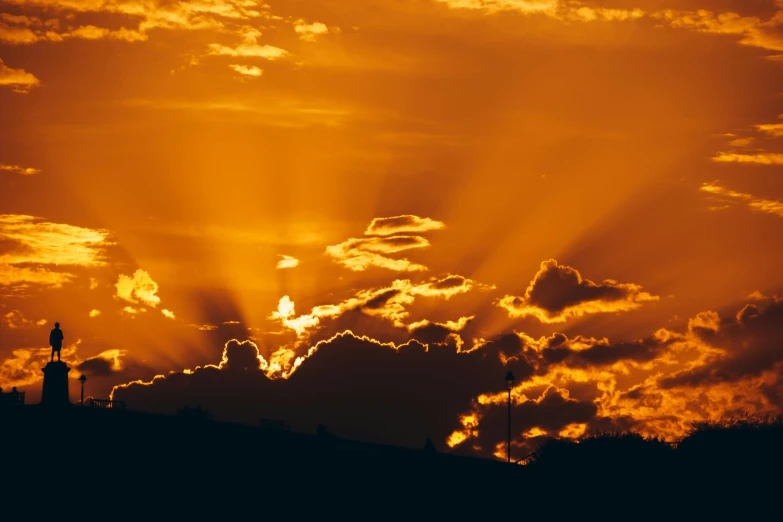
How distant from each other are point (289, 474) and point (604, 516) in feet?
71.9

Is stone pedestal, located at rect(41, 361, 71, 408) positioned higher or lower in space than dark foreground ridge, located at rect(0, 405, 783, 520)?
higher

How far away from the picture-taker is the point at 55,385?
75.6m

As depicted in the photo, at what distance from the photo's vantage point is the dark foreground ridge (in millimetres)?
73312

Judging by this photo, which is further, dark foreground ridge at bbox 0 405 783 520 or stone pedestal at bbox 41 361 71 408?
stone pedestal at bbox 41 361 71 408

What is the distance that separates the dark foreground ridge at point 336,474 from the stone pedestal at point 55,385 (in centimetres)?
240

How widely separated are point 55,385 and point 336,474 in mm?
19666

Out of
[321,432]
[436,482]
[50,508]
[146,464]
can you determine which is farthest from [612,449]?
[50,508]

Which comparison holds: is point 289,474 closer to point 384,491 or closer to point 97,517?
point 384,491

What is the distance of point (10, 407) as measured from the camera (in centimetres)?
7112

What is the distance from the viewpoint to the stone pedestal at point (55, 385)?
75.4m

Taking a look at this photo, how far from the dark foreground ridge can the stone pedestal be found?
7.87ft

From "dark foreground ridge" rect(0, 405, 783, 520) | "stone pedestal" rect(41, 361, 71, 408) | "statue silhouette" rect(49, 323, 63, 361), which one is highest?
"statue silhouette" rect(49, 323, 63, 361)

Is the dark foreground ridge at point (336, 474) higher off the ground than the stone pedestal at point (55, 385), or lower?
lower

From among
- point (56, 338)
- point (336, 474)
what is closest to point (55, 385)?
point (56, 338)
